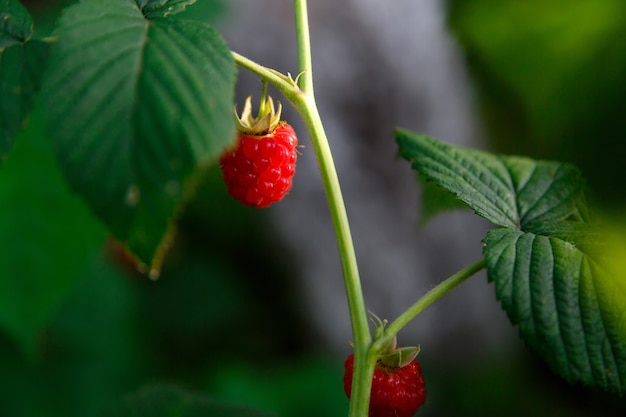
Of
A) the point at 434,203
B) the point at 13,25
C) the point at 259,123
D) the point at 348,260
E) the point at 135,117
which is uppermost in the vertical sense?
the point at 13,25

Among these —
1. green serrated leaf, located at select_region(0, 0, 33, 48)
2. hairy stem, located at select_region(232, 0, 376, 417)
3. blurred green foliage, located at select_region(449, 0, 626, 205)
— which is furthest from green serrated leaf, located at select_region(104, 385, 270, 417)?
blurred green foliage, located at select_region(449, 0, 626, 205)

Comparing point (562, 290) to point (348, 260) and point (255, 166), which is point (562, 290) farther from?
point (255, 166)

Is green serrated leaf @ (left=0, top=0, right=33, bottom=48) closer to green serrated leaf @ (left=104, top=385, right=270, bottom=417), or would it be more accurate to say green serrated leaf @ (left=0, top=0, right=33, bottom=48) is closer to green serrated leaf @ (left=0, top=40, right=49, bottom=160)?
green serrated leaf @ (left=0, top=40, right=49, bottom=160)

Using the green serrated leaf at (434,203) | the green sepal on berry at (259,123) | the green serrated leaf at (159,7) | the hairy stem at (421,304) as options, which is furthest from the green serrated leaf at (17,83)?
the green serrated leaf at (434,203)

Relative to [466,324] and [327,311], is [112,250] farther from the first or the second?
[466,324]

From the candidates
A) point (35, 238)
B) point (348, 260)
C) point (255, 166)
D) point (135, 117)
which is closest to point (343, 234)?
point (348, 260)

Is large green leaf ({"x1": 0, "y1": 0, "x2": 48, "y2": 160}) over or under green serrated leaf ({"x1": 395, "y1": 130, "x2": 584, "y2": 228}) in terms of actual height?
over

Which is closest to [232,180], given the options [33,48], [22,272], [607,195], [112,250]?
[33,48]
